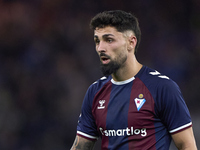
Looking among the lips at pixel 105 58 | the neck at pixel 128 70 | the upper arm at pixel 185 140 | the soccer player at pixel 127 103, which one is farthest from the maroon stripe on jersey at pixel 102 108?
the upper arm at pixel 185 140

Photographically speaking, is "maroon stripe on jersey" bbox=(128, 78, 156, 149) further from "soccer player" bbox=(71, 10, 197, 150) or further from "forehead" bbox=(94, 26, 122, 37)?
"forehead" bbox=(94, 26, 122, 37)

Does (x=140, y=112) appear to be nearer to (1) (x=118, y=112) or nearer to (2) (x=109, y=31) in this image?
(1) (x=118, y=112)

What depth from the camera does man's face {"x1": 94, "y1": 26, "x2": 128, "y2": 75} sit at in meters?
2.97

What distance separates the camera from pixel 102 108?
3.06 metres

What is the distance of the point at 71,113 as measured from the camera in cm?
717

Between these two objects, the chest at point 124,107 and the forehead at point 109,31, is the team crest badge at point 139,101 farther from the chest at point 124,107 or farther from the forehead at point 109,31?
the forehead at point 109,31

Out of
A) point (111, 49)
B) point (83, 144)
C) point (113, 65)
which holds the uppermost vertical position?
point (111, 49)

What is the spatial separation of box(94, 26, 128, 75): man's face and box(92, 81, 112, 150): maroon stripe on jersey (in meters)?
0.20

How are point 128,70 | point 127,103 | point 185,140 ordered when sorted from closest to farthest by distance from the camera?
point 185,140 → point 127,103 → point 128,70

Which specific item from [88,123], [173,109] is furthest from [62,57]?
[173,109]

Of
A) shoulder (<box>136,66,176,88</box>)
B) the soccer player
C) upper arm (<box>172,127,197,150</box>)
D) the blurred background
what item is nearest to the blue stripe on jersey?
the soccer player

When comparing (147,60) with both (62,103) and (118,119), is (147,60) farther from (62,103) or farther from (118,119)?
(118,119)

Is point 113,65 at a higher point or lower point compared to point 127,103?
higher

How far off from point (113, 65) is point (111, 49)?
13 centimetres
